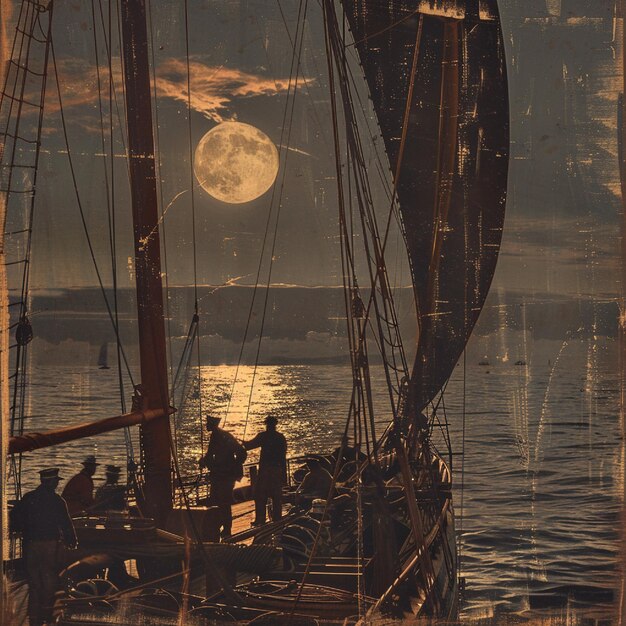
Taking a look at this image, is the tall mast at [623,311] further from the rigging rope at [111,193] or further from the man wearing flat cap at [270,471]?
the rigging rope at [111,193]

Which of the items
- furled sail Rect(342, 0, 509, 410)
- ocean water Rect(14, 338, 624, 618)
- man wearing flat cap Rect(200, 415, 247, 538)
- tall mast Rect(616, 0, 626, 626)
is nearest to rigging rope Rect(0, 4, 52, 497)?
ocean water Rect(14, 338, 624, 618)

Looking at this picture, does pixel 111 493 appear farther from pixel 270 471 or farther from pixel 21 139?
pixel 21 139

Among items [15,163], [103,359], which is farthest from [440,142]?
[15,163]

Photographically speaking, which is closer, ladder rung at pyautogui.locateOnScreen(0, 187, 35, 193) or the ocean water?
the ocean water

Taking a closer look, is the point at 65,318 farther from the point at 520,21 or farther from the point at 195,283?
the point at 520,21

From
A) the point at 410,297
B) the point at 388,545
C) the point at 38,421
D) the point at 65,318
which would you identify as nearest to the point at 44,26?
the point at 65,318

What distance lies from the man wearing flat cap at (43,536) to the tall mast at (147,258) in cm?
31

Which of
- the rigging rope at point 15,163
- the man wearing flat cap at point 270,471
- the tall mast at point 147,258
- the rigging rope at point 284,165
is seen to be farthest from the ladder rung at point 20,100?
the man wearing flat cap at point 270,471

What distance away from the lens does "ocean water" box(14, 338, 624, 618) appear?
2820mm

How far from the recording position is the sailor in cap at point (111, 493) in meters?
2.92

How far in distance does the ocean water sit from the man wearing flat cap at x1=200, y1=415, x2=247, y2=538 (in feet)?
0.16

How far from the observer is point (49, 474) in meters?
2.94

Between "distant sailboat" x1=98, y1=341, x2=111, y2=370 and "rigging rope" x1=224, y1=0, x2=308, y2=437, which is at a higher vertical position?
"rigging rope" x1=224, y1=0, x2=308, y2=437

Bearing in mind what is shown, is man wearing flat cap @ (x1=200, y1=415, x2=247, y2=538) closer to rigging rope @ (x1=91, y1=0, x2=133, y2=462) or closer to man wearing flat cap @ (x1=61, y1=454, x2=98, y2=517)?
rigging rope @ (x1=91, y1=0, x2=133, y2=462)
